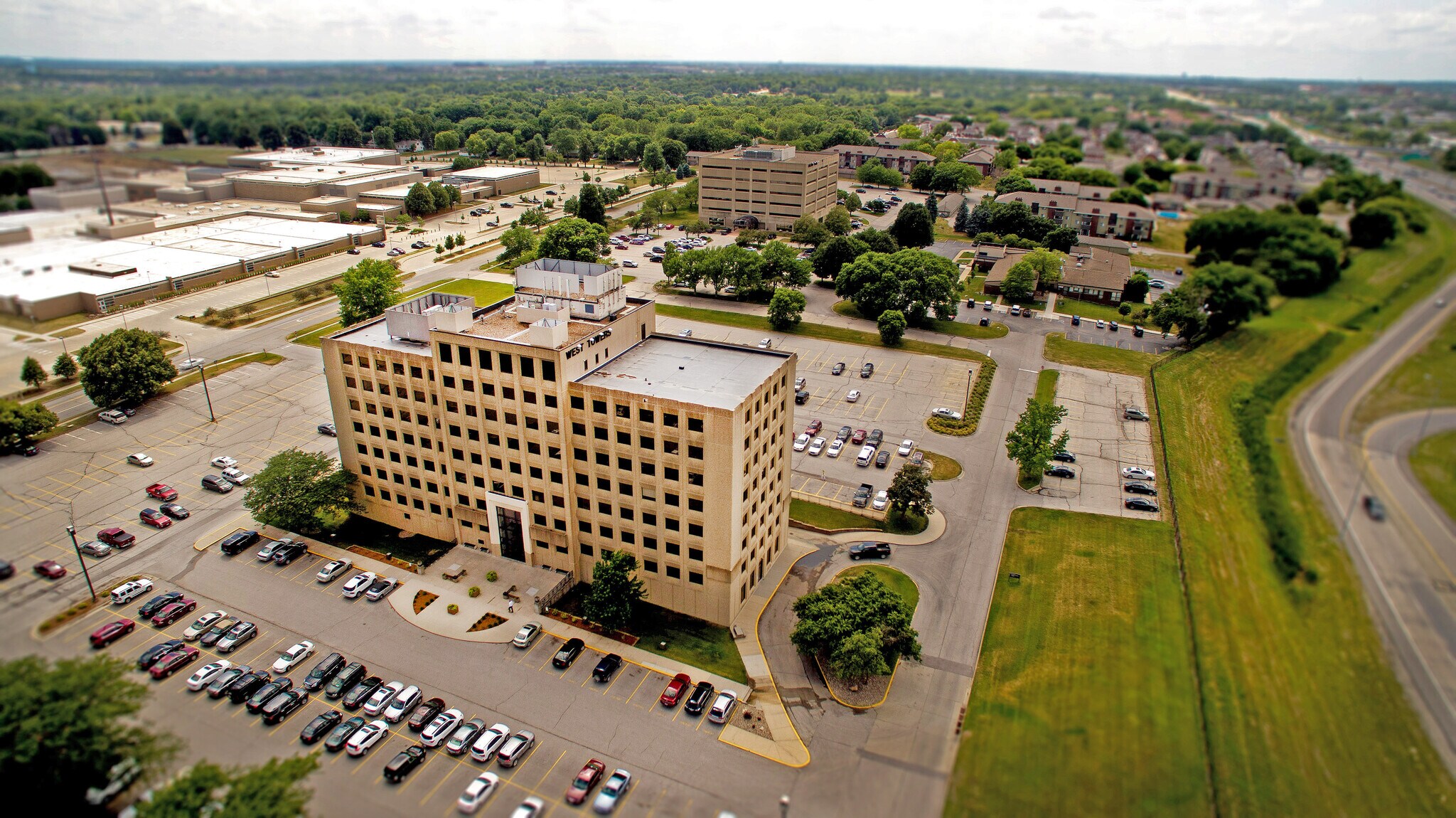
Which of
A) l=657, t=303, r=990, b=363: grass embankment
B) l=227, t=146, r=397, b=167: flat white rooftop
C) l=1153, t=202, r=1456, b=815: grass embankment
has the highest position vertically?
l=1153, t=202, r=1456, b=815: grass embankment

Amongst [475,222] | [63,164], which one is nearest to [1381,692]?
[63,164]

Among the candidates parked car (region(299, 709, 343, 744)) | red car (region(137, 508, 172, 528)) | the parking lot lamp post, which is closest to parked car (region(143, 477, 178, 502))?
red car (region(137, 508, 172, 528))

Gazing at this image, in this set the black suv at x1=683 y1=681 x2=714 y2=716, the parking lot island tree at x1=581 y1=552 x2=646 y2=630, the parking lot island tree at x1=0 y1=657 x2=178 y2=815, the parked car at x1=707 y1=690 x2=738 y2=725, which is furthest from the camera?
the parking lot island tree at x1=581 y1=552 x2=646 y2=630

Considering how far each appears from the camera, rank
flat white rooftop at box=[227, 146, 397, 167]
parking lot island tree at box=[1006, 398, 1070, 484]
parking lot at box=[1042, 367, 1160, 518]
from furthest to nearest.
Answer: flat white rooftop at box=[227, 146, 397, 167], parking lot island tree at box=[1006, 398, 1070, 484], parking lot at box=[1042, 367, 1160, 518]

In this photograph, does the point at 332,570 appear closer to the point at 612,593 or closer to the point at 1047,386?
the point at 612,593

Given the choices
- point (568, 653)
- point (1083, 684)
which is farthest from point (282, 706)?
point (1083, 684)

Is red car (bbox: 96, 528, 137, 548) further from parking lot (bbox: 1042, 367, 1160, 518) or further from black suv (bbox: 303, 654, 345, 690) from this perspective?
parking lot (bbox: 1042, 367, 1160, 518)

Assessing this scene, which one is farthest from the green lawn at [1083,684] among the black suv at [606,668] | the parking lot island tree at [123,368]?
the parking lot island tree at [123,368]

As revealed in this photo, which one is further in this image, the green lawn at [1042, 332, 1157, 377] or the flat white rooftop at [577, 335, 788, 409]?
the green lawn at [1042, 332, 1157, 377]
